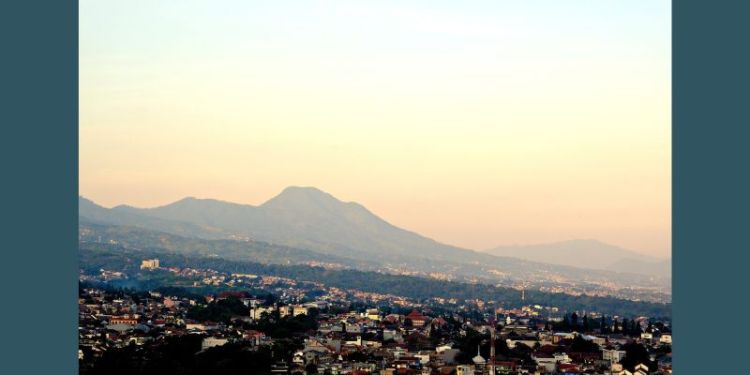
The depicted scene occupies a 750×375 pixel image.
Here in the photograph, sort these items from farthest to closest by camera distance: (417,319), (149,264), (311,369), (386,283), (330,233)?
(330,233)
(386,283)
(149,264)
(417,319)
(311,369)

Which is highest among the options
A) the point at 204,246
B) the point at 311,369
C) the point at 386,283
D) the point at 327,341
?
the point at 204,246

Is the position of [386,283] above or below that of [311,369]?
below

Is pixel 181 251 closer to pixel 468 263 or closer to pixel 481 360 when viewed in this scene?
pixel 468 263

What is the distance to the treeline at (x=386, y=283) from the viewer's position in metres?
71.4

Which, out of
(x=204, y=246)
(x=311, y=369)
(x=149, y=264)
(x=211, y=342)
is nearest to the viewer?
(x=311, y=369)

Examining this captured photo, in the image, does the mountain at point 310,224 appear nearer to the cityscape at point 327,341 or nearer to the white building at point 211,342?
the cityscape at point 327,341

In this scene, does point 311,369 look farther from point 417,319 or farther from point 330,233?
point 330,233

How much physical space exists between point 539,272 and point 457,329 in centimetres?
7914

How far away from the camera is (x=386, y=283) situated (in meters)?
82.6

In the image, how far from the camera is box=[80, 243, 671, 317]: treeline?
7138 cm

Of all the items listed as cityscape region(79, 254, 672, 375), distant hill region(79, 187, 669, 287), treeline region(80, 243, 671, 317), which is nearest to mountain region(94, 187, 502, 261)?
distant hill region(79, 187, 669, 287)

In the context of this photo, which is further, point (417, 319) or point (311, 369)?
point (417, 319)

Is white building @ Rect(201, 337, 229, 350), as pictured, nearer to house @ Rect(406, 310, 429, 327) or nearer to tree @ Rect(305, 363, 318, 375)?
tree @ Rect(305, 363, 318, 375)

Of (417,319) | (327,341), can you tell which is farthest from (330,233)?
(327,341)
